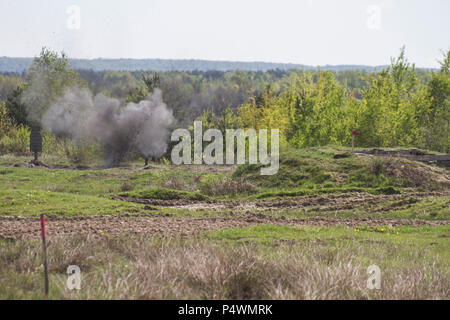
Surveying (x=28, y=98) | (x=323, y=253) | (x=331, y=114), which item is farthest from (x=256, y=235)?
(x=28, y=98)

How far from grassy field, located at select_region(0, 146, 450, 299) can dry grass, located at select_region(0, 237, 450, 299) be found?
2 cm

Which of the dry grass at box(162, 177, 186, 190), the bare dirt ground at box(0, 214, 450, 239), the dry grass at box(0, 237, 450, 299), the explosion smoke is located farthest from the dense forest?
the dry grass at box(0, 237, 450, 299)

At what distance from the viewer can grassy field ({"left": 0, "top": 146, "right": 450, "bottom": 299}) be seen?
695 centimetres

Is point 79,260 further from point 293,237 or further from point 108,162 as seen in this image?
point 108,162

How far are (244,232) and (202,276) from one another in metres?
5.27

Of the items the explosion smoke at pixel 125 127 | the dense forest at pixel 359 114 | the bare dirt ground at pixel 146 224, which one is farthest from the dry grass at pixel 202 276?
the explosion smoke at pixel 125 127

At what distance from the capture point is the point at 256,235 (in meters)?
11.9

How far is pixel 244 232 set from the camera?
12.2 metres

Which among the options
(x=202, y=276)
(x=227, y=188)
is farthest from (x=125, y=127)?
(x=202, y=276)

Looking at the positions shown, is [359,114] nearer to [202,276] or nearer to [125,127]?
[125,127]

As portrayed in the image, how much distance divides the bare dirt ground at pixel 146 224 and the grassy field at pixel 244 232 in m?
0.05

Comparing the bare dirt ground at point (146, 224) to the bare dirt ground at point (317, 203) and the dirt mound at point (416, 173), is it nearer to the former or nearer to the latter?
the bare dirt ground at point (317, 203)

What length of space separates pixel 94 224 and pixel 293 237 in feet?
16.3

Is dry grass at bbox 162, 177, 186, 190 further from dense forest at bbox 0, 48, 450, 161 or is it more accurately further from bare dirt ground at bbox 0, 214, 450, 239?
dense forest at bbox 0, 48, 450, 161
